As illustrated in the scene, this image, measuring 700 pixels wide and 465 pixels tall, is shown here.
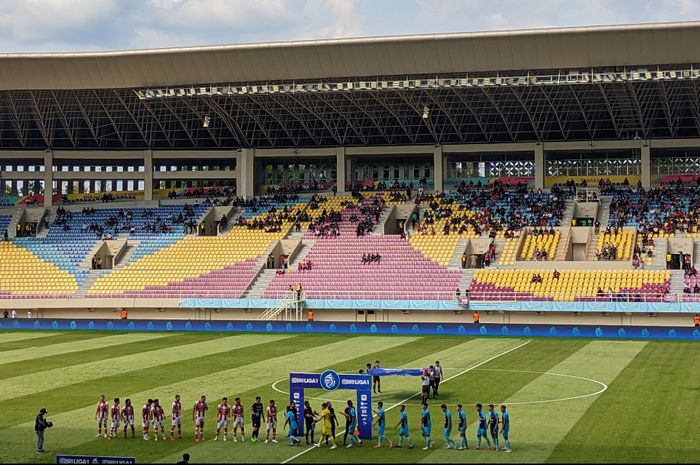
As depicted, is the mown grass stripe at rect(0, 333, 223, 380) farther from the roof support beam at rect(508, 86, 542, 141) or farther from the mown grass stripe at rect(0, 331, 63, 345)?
the roof support beam at rect(508, 86, 542, 141)

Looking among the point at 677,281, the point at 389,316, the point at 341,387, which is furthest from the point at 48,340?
the point at 677,281

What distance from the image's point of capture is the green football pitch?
1032 inches

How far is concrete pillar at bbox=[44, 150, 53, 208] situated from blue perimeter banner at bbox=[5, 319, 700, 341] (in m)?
23.3

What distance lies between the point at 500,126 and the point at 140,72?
2881cm

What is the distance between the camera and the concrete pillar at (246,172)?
Answer: 87.9 m

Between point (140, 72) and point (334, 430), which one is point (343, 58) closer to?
point (140, 72)

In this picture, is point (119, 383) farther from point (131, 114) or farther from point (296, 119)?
point (296, 119)

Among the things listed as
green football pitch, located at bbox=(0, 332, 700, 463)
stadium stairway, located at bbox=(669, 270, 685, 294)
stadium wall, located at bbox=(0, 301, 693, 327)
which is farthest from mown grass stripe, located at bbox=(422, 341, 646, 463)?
stadium stairway, located at bbox=(669, 270, 685, 294)

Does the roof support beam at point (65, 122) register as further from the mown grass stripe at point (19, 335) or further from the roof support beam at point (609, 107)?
the roof support beam at point (609, 107)

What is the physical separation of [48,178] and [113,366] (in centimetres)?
4958

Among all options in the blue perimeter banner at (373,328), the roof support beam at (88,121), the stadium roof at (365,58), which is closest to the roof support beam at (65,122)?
the roof support beam at (88,121)

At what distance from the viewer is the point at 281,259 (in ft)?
250

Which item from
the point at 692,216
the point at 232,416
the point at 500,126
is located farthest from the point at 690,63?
the point at 232,416

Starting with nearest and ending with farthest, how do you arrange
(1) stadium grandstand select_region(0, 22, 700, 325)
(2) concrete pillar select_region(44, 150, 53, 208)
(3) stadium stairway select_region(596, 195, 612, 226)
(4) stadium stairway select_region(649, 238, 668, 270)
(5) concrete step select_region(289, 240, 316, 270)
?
(1) stadium grandstand select_region(0, 22, 700, 325), (4) stadium stairway select_region(649, 238, 668, 270), (5) concrete step select_region(289, 240, 316, 270), (3) stadium stairway select_region(596, 195, 612, 226), (2) concrete pillar select_region(44, 150, 53, 208)
